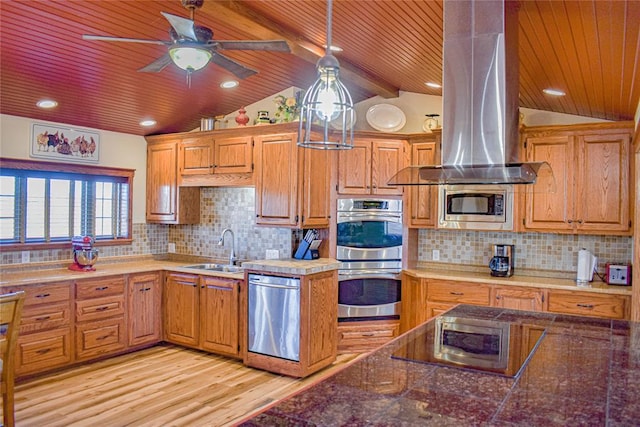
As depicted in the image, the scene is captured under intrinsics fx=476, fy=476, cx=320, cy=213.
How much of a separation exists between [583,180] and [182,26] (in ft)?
11.3

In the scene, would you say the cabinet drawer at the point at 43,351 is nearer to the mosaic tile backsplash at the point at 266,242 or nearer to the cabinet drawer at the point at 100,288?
the cabinet drawer at the point at 100,288

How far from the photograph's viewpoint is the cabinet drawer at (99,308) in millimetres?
4277

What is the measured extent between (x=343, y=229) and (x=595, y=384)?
3.31m

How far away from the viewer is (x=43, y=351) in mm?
3984

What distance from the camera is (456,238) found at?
193 inches

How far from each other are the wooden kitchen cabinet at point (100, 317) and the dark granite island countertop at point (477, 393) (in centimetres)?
330

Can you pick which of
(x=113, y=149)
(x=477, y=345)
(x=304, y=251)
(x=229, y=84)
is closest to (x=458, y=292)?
(x=304, y=251)

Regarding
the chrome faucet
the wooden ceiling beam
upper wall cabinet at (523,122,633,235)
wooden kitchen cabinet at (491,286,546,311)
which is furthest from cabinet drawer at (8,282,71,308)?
upper wall cabinet at (523,122,633,235)

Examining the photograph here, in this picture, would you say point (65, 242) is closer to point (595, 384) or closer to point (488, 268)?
point (488, 268)

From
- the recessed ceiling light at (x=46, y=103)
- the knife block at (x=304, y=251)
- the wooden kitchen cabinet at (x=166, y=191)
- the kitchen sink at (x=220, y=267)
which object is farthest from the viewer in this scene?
the wooden kitchen cabinet at (x=166, y=191)

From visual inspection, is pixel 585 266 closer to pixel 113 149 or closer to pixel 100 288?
pixel 100 288

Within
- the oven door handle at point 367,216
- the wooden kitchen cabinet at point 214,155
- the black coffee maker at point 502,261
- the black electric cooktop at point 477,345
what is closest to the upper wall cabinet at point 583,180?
the black coffee maker at point 502,261

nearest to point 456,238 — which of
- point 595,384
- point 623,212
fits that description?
point 623,212

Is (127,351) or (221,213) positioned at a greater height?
(221,213)
